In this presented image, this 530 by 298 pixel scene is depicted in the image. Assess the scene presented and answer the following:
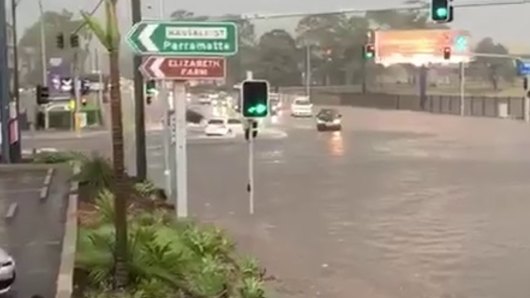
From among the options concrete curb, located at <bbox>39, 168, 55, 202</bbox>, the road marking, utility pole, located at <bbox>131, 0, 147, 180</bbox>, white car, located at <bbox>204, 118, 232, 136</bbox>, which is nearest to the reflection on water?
white car, located at <bbox>204, 118, 232, 136</bbox>

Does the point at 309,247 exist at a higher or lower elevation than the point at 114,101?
lower

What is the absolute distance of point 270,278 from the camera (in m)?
15.8

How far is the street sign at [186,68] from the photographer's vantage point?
51.5 feet

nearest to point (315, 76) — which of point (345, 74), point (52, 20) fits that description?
point (345, 74)

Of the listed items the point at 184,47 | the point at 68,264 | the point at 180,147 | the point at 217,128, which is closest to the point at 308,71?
the point at 217,128

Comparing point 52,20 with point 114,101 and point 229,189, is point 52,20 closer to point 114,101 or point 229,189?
point 229,189

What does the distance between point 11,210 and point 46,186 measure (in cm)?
409

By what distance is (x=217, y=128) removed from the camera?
235 feet

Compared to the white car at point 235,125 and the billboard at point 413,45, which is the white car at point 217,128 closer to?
the white car at point 235,125

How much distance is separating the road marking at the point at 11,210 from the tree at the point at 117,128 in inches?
365

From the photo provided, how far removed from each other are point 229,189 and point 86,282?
21463 mm

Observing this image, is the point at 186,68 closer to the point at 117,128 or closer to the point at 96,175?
the point at 117,128

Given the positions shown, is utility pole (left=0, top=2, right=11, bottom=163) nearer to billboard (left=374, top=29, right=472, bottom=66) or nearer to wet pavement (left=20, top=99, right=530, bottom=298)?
wet pavement (left=20, top=99, right=530, bottom=298)

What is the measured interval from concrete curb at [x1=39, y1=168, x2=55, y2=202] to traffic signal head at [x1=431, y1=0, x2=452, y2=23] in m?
11.5
